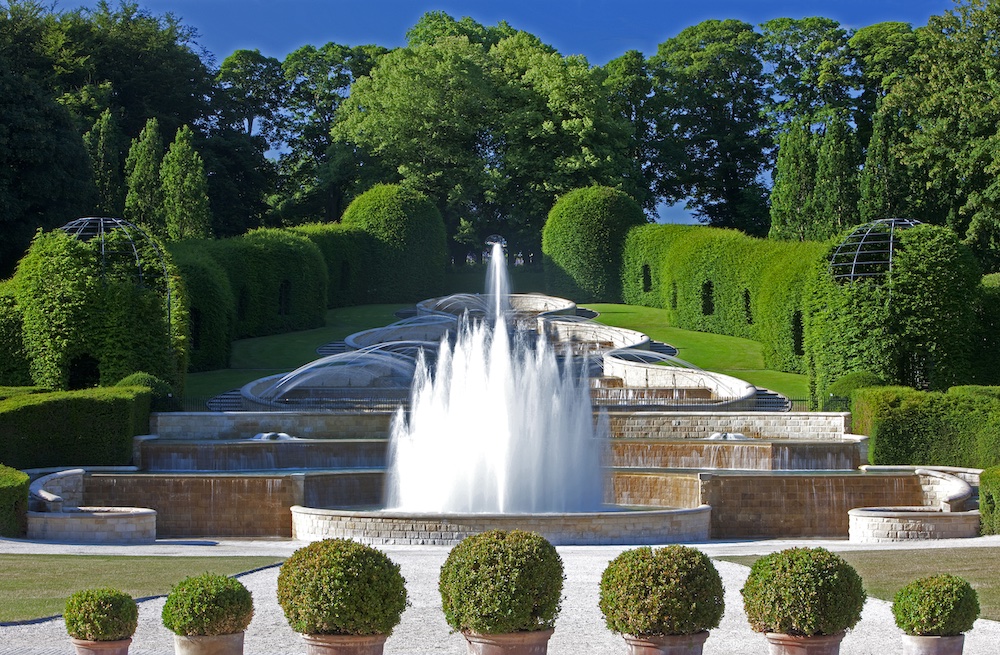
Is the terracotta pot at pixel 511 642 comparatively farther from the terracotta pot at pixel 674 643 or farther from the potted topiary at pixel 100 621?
the potted topiary at pixel 100 621

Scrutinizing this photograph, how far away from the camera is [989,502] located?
60.5 feet

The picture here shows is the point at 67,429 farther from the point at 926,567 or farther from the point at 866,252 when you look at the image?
the point at 866,252

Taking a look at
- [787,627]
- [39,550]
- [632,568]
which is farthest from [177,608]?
[39,550]

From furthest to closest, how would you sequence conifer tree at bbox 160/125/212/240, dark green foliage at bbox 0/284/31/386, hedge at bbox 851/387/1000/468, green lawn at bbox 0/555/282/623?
conifer tree at bbox 160/125/212/240, dark green foliage at bbox 0/284/31/386, hedge at bbox 851/387/1000/468, green lawn at bbox 0/555/282/623

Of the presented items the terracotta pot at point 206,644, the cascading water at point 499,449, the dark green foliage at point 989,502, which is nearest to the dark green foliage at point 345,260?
the cascading water at point 499,449

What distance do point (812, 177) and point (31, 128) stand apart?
27.1 metres

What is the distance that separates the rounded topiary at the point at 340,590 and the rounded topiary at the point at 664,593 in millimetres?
1420

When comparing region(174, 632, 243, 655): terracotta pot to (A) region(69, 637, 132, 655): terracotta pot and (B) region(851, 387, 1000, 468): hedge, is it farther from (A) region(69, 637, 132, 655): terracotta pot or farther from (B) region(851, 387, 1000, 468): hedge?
(B) region(851, 387, 1000, 468): hedge

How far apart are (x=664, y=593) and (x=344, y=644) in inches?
80.4

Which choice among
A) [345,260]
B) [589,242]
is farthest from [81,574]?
[589,242]

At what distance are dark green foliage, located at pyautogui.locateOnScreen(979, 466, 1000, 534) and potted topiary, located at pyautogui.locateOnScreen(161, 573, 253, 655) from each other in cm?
1299

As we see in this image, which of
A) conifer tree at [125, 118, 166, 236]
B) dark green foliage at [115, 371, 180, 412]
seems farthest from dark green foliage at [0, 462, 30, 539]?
conifer tree at [125, 118, 166, 236]

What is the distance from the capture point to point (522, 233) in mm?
54969

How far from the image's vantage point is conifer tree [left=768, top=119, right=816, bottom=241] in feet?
158
